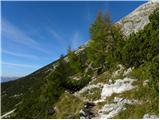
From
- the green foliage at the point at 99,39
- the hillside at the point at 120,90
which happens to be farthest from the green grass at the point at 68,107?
the green foliage at the point at 99,39

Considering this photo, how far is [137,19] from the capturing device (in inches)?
4402

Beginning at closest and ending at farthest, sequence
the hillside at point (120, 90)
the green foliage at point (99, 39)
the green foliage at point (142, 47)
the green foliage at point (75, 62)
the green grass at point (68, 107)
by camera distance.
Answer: the hillside at point (120, 90), the green grass at point (68, 107), the green foliage at point (142, 47), the green foliage at point (99, 39), the green foliage at point (75, 62)

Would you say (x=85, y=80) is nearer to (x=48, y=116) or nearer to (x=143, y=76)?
(x=48, y=116)

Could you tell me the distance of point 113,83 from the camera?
33.8 meters

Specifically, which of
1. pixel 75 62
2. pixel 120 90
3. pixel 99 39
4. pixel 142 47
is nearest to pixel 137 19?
pixel 75 62

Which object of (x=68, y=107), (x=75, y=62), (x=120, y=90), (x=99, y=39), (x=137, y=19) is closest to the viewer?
(x=120, y=90)

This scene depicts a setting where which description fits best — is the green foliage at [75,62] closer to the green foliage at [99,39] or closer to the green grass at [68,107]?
the green foliage at [99,39]

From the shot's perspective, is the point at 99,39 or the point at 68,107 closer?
the point at 68,107

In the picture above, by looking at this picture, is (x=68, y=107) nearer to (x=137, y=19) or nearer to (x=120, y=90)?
(x=120, y=90)

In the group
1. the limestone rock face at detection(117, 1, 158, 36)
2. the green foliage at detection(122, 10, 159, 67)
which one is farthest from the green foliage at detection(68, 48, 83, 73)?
the green foliage at detection(122, 10, 159, 67)

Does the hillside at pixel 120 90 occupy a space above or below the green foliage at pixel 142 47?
below

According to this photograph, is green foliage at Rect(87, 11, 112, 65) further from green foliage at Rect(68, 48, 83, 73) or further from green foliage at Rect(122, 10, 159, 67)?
green foliage at Rect(122, 10, 159, 67)

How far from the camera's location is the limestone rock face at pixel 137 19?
88181 millimetres

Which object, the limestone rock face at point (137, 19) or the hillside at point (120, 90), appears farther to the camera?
the limestone rock face at point (137, 19)
